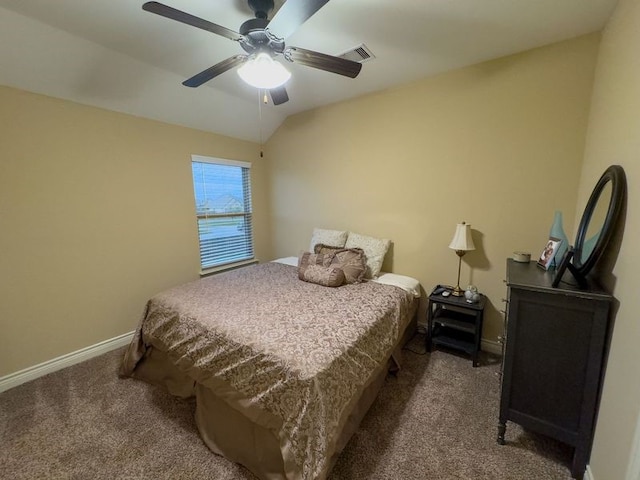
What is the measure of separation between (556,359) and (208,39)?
9.56ft

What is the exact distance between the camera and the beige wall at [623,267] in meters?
0.96

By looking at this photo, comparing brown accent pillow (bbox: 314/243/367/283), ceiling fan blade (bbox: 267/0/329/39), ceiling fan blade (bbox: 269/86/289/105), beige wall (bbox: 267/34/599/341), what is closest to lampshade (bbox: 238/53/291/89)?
ceiling fan blade (bbox: 267/0/329/39)

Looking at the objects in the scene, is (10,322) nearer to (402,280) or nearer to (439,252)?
(402,280)

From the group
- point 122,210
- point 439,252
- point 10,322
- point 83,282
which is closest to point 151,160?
point 122,210

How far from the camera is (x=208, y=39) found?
6.16ft

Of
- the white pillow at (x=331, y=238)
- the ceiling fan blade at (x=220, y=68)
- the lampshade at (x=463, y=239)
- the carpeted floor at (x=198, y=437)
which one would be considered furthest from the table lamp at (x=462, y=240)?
the ceiling fan blade at (x=220, y=68)

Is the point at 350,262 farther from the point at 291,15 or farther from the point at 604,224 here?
the point at 291,15

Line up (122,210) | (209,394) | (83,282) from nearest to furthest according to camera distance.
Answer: (209,394) → (83,282) → (122,210)

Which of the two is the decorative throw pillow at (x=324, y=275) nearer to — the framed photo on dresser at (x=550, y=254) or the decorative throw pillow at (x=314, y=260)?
the decorative throw pillow at (x=314, y=260)

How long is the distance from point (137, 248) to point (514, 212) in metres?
3.52

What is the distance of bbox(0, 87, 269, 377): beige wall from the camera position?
1972 millimetres

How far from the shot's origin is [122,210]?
2504mm

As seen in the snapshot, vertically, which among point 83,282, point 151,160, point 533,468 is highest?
point 151,160

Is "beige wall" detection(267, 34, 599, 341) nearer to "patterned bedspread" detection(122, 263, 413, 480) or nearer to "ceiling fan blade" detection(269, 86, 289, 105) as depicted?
"patterned bedspread" detection(122, 263, 413, 480)
